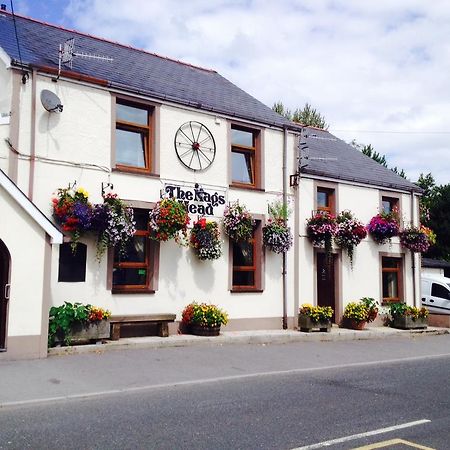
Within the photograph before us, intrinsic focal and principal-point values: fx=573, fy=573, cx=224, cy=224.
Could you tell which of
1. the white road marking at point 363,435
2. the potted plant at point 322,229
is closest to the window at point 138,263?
the potted plant at point 322,229

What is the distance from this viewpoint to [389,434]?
6398 millimetres

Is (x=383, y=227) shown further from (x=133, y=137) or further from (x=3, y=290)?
(x=3, y=290)

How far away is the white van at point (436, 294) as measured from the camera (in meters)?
22.1

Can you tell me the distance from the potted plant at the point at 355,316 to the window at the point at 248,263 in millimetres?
3599

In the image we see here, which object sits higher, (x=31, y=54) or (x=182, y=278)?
(x=31, y=54)

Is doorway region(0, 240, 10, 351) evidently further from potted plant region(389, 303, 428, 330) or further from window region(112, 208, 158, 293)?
potted plant region(389, 303, 428, 330)

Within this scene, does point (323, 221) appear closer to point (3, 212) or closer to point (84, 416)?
point (3, 212)

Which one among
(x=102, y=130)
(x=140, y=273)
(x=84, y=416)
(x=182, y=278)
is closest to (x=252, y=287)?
(x=182, y=278)

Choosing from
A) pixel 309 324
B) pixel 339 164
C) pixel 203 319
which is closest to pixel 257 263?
pixel 309 324

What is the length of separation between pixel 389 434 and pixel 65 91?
10316 mm

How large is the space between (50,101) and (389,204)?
12.9 meters

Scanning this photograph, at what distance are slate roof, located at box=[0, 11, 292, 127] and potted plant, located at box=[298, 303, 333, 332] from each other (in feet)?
18.1

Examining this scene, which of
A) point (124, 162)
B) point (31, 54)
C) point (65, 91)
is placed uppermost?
point (31, 54)

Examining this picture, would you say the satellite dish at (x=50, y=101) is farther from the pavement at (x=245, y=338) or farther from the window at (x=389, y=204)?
the window at (x=389, y=204)
